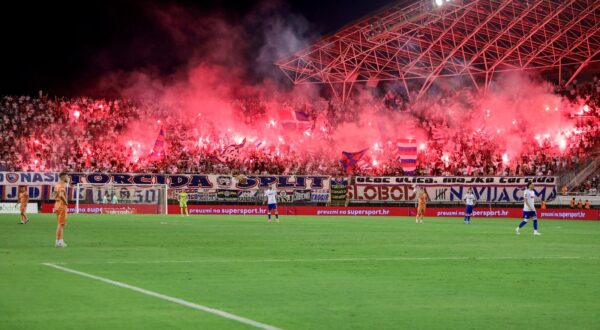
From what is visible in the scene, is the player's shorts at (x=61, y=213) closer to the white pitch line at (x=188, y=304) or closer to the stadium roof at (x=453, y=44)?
the white pitch line at (x=188, y=304)

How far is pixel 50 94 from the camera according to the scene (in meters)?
80.9

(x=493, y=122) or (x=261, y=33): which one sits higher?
(x=261, y=33)

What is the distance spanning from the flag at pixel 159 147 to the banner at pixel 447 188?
14.8 m

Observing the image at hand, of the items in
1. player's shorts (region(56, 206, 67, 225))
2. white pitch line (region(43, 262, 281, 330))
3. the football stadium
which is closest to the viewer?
white pitch line (region(43, 262, 281, 330))

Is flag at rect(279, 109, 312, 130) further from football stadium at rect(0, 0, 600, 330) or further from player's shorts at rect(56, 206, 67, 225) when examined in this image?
player's shorts at rect(56, 206, 67, 225)

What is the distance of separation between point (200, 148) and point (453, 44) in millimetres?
20892

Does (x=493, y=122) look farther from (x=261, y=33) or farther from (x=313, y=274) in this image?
(x=313, y=274)

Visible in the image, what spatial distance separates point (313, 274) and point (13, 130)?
2059 inches

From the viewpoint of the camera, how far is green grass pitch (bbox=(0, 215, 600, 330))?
33.9 feet

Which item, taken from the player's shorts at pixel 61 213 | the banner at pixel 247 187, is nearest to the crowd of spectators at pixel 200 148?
the banner at pixel 247 187

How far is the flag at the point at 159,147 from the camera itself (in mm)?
65875

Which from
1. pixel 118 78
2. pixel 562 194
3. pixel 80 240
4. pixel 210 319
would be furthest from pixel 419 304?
pixel 118 78

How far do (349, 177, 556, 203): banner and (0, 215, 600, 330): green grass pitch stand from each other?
35.4 metres

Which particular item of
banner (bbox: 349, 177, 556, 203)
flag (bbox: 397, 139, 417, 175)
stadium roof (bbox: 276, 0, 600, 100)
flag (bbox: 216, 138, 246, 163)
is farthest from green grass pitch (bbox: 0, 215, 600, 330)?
flag (bbox: 216, 138, 246, 163)
